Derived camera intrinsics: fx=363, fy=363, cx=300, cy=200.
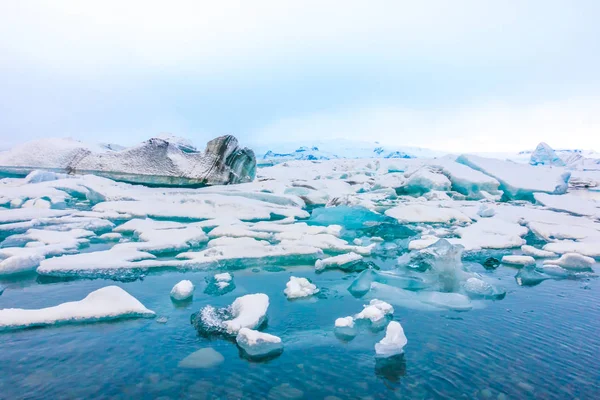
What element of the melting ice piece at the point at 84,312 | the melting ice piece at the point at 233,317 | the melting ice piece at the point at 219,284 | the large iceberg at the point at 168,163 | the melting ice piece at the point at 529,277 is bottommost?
the melting ice piece at the point at 529,277

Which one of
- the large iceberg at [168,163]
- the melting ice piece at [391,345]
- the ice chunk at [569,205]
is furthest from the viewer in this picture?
the large iceberg at [168,163]

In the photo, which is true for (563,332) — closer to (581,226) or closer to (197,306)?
(197,306)

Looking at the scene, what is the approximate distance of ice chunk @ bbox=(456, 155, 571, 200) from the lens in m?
Result: 9.71

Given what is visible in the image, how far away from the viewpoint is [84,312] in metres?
2.15

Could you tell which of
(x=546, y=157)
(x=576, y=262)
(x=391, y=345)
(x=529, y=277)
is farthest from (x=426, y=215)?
(x=546, y=157)

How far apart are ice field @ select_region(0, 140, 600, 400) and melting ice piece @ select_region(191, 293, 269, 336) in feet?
0.03

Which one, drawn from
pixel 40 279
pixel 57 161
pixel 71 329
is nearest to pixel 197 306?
pixel 71 329

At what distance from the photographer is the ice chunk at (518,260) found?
3.80 m

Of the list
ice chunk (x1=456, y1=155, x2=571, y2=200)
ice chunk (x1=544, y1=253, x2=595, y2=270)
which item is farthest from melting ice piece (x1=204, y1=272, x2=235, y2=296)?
ice chunk (x1=456, y1=155, x2=571, y2=200)

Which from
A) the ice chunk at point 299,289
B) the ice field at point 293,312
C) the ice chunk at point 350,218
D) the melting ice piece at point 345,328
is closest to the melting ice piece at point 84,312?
the ice field at point 293,312

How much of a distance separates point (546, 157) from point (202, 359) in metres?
34.5

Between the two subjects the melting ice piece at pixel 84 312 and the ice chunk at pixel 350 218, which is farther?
the ice chunk at pixel 350 218

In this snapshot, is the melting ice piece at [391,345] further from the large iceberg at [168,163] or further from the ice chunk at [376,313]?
the large iceberg at [168,163]

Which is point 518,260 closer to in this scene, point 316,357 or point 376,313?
point 376,313
